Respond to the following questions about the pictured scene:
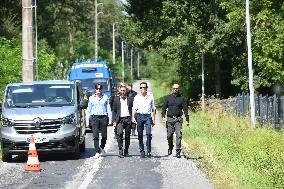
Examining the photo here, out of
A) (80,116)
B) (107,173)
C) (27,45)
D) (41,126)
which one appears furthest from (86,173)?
(27,45)

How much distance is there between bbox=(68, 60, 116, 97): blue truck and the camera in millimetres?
33312

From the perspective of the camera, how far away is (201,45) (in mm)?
40469

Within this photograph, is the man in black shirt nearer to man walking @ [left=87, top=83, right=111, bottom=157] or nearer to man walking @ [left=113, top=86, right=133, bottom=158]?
man walking @ [left=113, top=86, right=133, bottom=158]

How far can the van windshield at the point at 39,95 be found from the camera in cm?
1825

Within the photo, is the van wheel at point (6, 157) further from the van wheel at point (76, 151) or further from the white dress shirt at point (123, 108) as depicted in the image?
the white dress shirt at point (123, 108)

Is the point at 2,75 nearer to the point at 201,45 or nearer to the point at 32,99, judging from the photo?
the point at 201,45

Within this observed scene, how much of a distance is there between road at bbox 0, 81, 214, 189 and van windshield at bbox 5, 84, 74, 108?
1504 mm

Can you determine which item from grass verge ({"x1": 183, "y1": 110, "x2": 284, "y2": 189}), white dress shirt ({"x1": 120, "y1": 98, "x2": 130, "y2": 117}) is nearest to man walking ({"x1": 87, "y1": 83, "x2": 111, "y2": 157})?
white dress shirt ({"x1": 120, "y1": 98, "x2": 130, "y2": 117})

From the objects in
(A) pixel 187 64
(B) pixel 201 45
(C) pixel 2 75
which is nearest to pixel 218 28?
(B) pixel 201 45

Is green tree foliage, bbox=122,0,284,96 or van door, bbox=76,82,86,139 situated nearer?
van door, bbox=76,82,86,139

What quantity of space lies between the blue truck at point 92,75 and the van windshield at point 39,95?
14.0 m

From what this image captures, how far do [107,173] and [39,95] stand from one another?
4.51 meters

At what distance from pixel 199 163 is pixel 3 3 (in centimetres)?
4601

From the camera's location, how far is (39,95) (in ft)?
60.7
